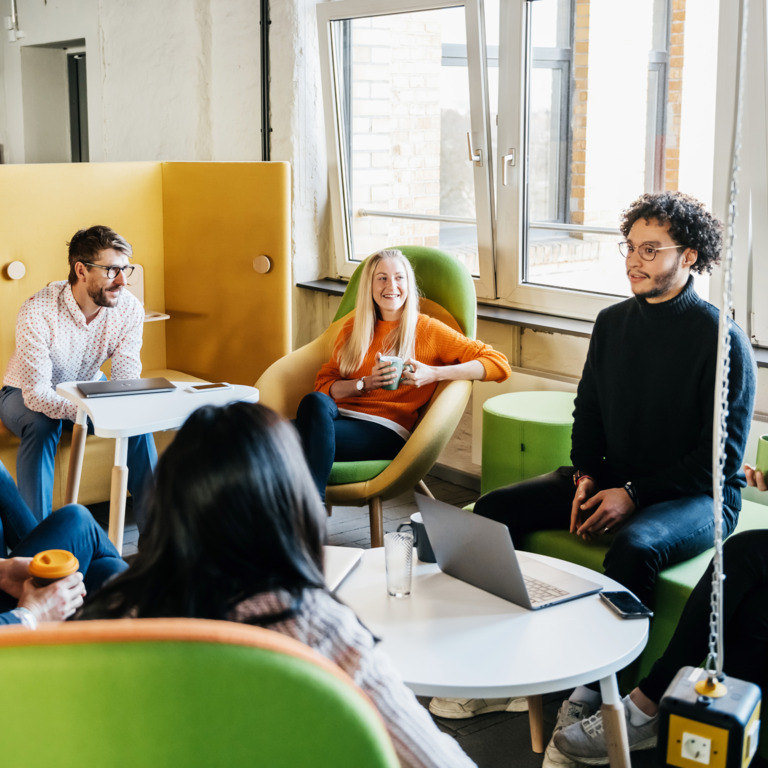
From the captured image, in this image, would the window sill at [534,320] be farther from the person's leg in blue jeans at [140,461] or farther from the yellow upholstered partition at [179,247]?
the person's leg in blue jeans at [140,461]

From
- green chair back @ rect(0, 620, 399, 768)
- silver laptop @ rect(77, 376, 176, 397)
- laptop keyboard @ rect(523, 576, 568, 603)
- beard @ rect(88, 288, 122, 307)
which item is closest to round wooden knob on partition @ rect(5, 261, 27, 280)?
beard @ rect(88, 288, 122, 307)

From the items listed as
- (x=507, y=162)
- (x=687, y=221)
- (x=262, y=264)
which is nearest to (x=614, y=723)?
(x=687, y=221)

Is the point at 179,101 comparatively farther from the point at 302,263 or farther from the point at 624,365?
the point at 624,365

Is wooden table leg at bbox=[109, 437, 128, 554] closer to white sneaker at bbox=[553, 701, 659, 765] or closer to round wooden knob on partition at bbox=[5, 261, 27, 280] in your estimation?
round wooden knob on partition at bbox=[5, 261, 27, 280]

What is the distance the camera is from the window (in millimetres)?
3359

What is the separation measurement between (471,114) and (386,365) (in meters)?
1.40

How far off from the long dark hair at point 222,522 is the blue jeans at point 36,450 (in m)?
2.12

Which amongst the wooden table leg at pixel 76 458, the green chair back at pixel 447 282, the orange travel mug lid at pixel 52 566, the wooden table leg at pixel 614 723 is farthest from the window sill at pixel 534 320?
the orange travel mug lid at pixel 52 566

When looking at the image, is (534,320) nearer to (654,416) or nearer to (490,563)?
(654,416)

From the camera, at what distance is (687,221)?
2531 mm

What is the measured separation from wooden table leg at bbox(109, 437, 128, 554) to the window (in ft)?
6.13

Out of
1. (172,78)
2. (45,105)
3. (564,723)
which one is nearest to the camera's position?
(564,723)

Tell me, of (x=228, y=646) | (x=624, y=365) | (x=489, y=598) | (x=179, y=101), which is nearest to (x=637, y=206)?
(x=624, y=365)

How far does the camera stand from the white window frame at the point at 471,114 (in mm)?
3959
